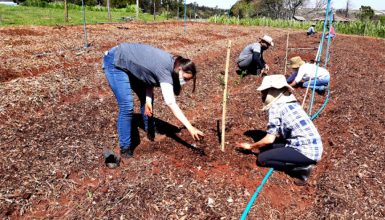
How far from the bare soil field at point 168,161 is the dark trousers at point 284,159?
0.47ft

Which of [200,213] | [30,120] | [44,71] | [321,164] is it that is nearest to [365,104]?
[321,164]

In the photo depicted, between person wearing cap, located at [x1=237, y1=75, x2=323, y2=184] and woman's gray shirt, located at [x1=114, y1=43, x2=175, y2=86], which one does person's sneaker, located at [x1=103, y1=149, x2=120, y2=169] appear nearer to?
woman's gray shirt, located at [x1=114, y1=43, x2=175, y2=86]

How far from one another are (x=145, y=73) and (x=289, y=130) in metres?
1.80

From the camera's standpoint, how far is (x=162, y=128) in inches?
201

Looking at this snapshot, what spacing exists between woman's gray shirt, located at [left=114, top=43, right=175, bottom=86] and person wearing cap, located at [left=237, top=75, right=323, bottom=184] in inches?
42.3

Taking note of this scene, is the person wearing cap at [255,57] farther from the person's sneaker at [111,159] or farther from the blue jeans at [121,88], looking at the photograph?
the person's sneaker at [111,159]

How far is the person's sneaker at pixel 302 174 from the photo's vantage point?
371cm

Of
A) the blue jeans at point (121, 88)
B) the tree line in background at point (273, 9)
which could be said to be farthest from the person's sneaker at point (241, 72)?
the tree line in background at point (273, 9)

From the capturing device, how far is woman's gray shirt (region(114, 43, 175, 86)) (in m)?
3.24

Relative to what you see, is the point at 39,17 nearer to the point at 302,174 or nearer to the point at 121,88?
the point at 121,88

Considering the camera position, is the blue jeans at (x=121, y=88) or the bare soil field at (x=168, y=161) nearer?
the bare soil field at (x=168, y=161)

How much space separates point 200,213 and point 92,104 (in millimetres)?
3616

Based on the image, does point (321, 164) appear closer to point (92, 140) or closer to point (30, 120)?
point (92, 140)

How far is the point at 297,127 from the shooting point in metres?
3.51
